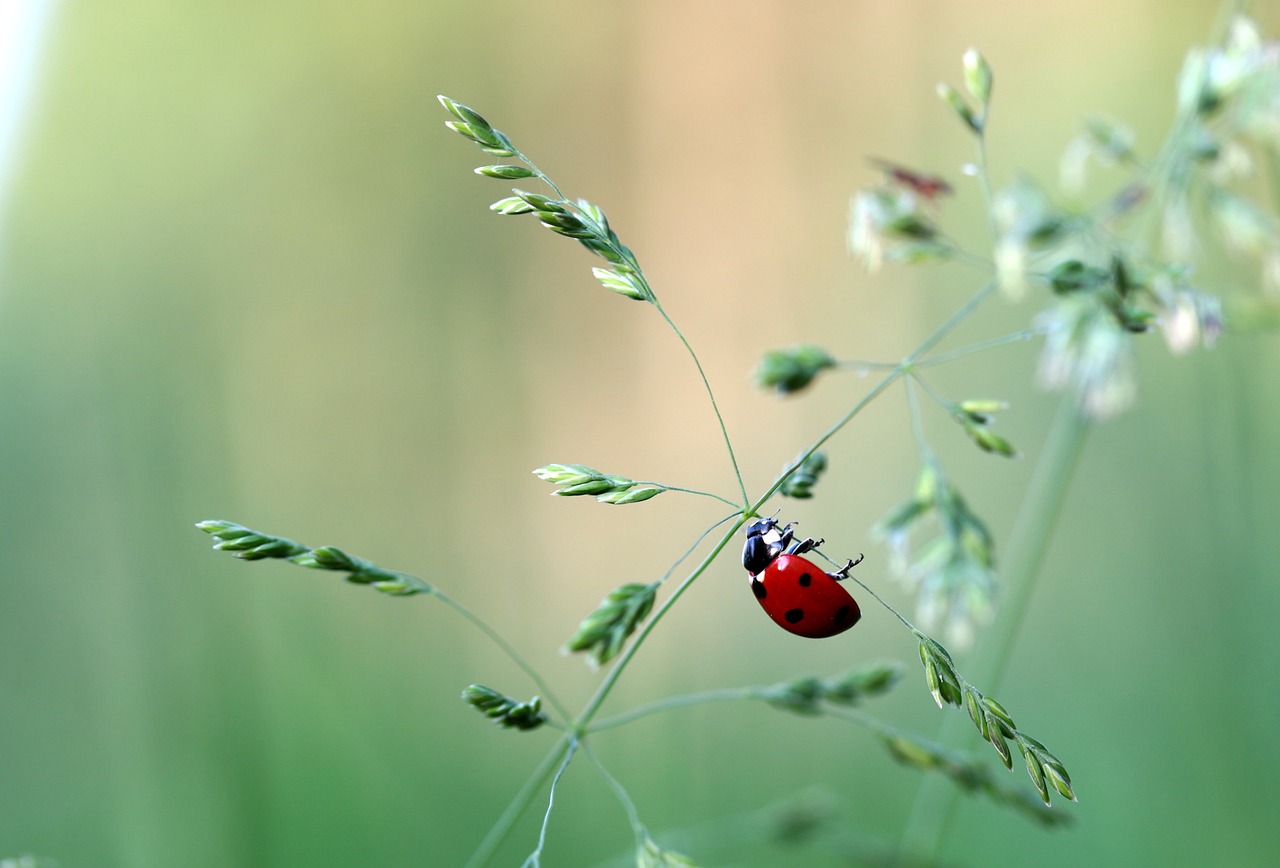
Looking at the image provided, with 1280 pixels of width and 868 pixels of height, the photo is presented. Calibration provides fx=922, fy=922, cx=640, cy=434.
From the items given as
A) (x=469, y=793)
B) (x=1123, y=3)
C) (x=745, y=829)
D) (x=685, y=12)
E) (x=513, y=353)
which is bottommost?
(x=469, y=793)

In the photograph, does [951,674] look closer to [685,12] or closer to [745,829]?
[745,829]

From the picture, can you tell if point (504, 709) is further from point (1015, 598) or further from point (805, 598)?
point (1015, 598)

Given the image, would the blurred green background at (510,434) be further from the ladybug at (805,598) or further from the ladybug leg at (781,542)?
the ladybug at (805,598)

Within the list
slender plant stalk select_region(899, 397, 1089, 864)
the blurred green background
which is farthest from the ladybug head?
the blurred green background

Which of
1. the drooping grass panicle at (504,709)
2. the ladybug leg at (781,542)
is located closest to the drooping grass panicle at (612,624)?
the drooping grass panicle at (504,709)

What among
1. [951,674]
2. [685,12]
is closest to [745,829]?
[951,674]
